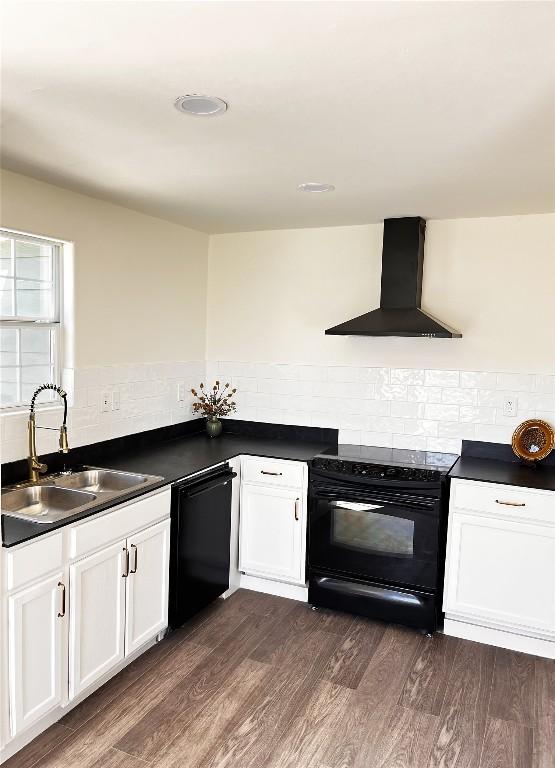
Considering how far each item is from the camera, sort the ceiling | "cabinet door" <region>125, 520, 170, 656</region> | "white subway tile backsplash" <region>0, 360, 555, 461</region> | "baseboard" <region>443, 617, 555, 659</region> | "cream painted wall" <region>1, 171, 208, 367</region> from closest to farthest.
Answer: the ceiling
"cabinet door" <region>125, 520, 170, 656</region>
"cream painted wall" <region>1, 171, 208, 367</region>
"baseboard" <region>443, 617, 555, 659</region>
"white subway tile backsplash" <region>0, 360, 555, 461</region>

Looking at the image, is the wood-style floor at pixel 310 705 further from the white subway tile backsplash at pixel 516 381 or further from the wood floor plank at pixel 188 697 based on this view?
the white subway tile backsplash at pixel 516 381

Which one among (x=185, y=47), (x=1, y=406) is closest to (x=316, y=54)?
(x=185, y=47)

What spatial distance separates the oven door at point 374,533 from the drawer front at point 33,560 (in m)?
1.62

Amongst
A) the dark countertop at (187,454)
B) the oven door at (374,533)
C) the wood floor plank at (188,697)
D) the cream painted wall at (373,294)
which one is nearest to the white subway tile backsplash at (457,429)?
the cream painted wall at (373,294)

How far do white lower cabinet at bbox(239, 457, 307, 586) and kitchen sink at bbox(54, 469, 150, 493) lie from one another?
86cm

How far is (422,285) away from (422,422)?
88 cm

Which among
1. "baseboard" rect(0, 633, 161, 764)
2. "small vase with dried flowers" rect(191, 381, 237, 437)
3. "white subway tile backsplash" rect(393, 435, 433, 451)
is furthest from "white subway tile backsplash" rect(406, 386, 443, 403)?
"baseboard" rect(0, 633, 161, 764)

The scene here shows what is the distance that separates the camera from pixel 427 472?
326cm

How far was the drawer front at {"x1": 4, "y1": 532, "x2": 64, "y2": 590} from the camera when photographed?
83.7 inches

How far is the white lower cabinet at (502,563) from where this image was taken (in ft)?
10.00

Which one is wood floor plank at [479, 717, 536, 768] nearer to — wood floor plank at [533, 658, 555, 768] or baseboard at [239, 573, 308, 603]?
wood floor plank at [533, 658, 555, 768]

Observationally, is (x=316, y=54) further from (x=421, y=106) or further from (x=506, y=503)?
(x=506, y=503)

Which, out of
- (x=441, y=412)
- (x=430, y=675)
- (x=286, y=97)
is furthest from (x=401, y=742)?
(x=286, y=97)

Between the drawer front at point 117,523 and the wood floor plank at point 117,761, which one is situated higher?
the drawer front at point 117,523
